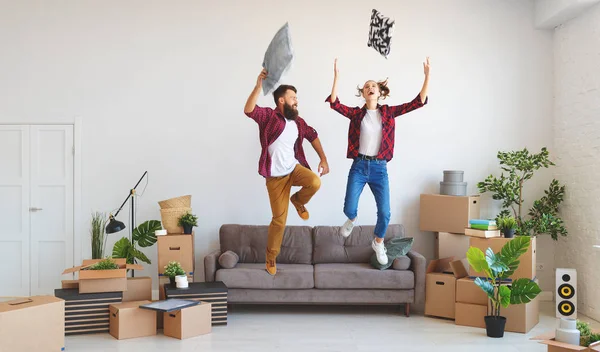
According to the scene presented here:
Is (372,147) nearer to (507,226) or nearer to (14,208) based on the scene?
(507,226)

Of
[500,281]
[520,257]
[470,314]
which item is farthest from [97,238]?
[520,257]

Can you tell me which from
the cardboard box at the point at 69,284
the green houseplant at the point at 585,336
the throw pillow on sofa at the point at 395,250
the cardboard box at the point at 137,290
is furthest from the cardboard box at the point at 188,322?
the green houseplant at the point at 585,336

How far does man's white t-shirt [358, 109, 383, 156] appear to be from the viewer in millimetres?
5094

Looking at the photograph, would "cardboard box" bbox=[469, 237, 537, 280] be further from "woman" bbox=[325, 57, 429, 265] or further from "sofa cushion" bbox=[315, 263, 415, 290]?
"woman" bbox=[325, 57, 429, 265]

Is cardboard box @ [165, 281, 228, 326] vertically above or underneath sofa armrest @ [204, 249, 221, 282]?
underneath

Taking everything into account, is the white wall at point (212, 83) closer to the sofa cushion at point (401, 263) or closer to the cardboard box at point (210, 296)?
the sofa cushion at point (401, 263)

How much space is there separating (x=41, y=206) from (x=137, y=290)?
208cm

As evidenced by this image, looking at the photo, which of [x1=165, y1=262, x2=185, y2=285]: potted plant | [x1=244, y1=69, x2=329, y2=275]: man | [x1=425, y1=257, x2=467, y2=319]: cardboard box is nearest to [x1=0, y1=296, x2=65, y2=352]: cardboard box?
[x1=165, y1=262, x2=185, y2=285]: potted plant

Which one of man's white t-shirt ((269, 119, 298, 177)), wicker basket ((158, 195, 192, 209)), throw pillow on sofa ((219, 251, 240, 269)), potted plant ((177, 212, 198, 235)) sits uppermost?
man's white t-shirt ((269, 119, 298, 177))

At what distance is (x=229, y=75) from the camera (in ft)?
23.8

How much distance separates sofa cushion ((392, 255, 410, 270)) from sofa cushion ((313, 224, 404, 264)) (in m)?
0.48

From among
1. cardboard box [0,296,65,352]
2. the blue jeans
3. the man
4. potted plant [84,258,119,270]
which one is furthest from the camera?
potted plant [84,258,119,270]

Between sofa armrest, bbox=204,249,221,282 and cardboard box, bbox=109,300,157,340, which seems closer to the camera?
cardboard box, bbox=109,300,157,340

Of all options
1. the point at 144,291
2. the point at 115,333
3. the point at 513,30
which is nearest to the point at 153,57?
the point at 144,291
